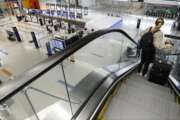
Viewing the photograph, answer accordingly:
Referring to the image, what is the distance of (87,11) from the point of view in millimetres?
8539

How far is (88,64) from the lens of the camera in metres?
5.38

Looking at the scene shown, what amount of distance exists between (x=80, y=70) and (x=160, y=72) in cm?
246

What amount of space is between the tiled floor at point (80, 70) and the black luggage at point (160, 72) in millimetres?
Result: 494

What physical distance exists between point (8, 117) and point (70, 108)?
86.6 inches

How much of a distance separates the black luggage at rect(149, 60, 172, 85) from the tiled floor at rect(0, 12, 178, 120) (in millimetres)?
494

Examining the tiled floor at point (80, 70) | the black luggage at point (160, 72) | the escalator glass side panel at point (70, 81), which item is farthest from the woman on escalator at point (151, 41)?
the tiled floor at point (80, 70)

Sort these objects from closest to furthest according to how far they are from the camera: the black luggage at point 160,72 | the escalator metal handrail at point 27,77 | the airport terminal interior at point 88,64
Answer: the escalator metal handrail at point 27,77 → the airport terminal interior at point 88,64 → the black luggage at point 160,72

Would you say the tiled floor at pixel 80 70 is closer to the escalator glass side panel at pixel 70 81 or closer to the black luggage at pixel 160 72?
the escalator glass side panel at pixel 70 81

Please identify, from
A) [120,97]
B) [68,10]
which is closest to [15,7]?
[68,10]

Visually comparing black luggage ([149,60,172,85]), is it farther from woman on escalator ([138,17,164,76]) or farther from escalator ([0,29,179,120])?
escalator ([0,29,179,120])

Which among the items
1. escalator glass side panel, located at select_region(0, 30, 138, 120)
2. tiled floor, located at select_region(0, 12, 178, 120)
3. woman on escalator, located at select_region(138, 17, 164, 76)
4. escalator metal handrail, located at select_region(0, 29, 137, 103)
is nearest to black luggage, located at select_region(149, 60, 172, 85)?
woman on escalator, located at select_region(138, 17, 164, 76)

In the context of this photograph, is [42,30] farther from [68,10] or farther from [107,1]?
[107,1]

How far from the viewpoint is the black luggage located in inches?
145

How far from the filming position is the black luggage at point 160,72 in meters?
3.68
